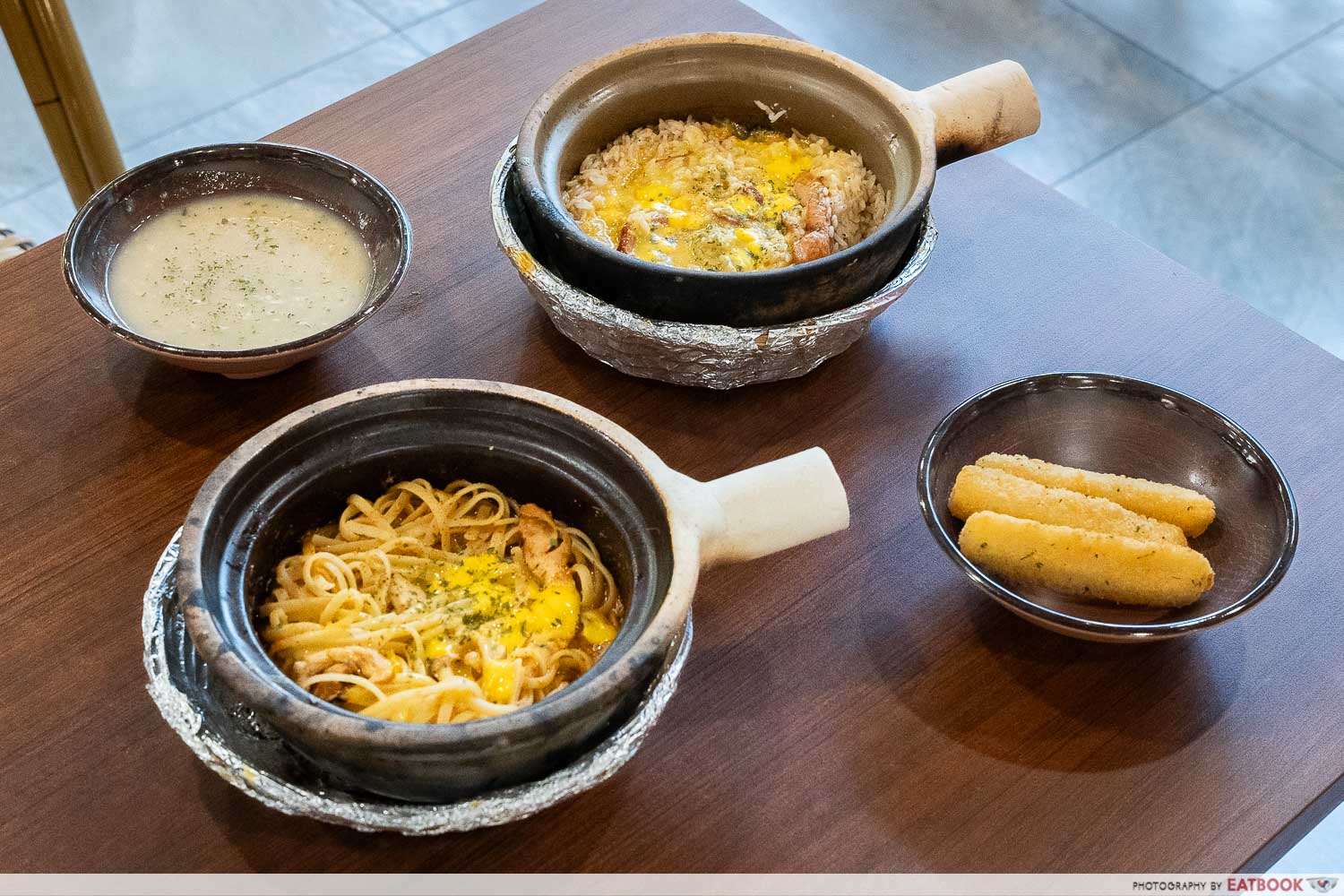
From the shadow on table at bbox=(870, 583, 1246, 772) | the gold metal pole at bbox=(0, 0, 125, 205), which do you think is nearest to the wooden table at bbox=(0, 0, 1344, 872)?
the shadow on table at bbox=(870, 583, 1246, 772)

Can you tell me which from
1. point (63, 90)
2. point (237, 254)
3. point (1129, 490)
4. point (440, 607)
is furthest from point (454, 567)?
point (63, 90)

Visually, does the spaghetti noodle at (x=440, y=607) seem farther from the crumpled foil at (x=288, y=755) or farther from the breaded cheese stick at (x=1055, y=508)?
the breaded cheese stick at (x=1055, y=508)

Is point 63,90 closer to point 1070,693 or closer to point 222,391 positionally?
point 222,391

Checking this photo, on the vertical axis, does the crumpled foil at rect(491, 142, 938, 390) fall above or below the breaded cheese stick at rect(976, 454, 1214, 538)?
above

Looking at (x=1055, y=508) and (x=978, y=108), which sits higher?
(x=978, y=108)

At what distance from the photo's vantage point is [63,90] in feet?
7.34

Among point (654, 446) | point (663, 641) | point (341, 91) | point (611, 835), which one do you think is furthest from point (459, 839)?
point (341, 91)

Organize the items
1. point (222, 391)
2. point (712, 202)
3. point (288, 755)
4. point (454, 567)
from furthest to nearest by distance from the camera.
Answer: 1. point (712, 202)
2. point (222, 391)
3. point (454, 567)
4. point (288, 755)

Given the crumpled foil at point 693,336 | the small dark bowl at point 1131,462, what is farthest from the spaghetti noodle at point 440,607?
the small dark bowl at point 1131,462

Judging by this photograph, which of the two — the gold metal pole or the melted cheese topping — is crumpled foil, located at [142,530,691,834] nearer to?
the melted cheese topping

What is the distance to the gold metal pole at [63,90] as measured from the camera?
7.07 ft

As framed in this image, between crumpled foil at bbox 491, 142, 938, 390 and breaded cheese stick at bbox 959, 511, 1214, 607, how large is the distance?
12.0 inches

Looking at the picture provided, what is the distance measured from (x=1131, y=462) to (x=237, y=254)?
3.56 feet

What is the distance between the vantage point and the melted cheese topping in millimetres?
1607
